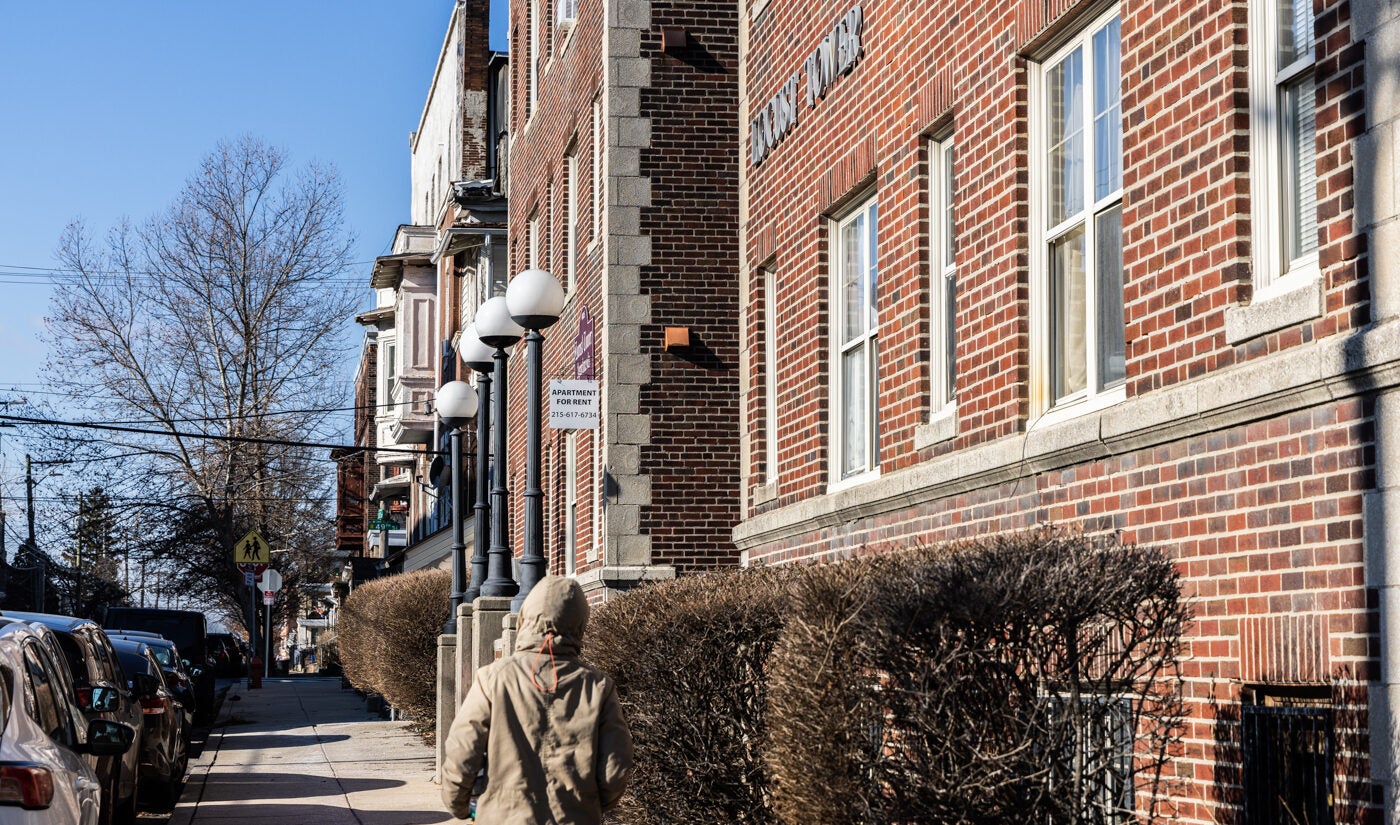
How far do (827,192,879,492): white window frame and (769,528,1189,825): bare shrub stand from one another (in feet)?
17.2

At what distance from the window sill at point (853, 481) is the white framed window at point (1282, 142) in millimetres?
4676

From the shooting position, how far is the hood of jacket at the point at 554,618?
6.13 meters

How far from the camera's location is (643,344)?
1859 cm

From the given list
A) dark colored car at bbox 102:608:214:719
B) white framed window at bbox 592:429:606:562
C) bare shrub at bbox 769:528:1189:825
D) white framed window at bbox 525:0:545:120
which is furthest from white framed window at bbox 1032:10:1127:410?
dark colored car at bbox 102:608:214:719

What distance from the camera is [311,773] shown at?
719 inches

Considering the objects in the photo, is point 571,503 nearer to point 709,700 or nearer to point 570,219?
point 570,219

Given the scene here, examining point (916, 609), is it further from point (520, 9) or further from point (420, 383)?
point (420, 383)

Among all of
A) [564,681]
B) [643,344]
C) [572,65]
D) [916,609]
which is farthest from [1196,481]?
[572,65]

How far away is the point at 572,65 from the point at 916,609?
17.0 metres

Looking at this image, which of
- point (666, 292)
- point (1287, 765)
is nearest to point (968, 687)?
point (1287, 765)

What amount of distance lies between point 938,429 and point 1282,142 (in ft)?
12.1

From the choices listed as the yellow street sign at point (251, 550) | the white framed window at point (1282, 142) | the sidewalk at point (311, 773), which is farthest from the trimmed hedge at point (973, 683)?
the yellow street sign at point (251, 550)

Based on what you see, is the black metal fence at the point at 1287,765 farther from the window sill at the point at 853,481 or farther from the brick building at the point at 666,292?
the brick building at the point at 666,292

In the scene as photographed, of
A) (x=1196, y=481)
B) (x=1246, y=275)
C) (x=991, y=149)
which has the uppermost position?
(x=991, y=149)
